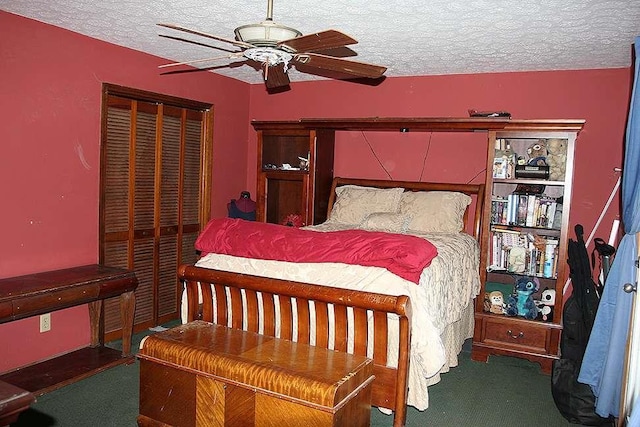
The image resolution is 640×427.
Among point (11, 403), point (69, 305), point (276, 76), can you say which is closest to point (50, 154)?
point (69, 305)

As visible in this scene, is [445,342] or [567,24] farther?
[445,342]

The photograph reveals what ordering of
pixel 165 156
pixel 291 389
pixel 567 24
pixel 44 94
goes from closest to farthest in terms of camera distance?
pixel 291 389
pixel 567 24
pixel 44 94
pixel 165 156

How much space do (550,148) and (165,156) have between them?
3165 mm

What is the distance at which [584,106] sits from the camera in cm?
389

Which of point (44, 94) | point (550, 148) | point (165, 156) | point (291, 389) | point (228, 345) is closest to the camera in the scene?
point (291, 389)

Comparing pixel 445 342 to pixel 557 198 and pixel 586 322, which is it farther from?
pixel 557 198

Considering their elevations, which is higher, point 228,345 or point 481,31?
point 481,31

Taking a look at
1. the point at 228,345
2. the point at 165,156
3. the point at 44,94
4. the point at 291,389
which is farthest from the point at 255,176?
the point at 291,389

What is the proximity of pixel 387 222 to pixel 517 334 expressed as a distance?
1315mm

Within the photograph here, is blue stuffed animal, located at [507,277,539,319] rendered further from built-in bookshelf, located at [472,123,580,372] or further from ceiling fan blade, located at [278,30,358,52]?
ceiling fan blade, located at [278,30,358,52]

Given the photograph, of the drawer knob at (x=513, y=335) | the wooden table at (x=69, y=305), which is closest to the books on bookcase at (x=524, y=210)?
the drawer knob at (x=513, y=335)

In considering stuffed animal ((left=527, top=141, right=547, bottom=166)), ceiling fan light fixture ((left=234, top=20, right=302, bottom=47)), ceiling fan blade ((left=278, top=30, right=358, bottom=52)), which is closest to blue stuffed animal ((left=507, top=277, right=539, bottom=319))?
stuffed animal ((left=527, top=141, right=547, bottom=166))

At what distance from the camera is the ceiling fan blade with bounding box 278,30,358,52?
1915mm

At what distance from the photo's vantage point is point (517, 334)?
3625 mm
